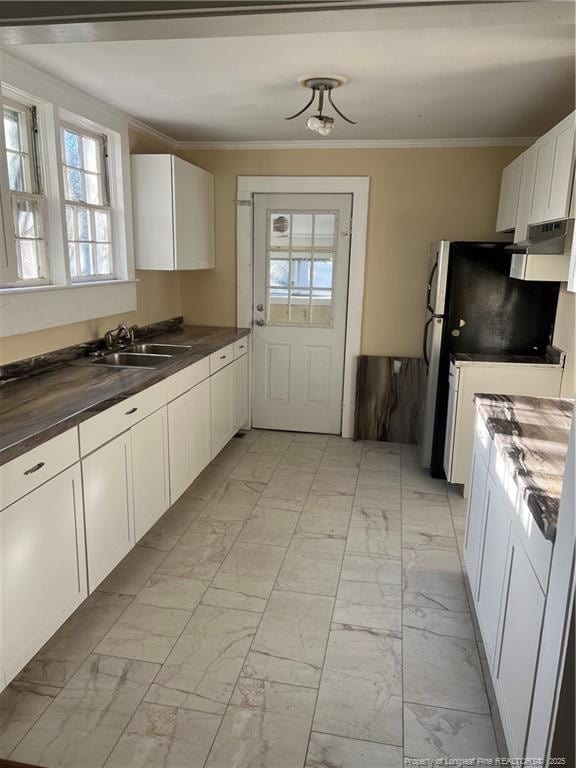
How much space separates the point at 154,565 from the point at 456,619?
145 centimetres

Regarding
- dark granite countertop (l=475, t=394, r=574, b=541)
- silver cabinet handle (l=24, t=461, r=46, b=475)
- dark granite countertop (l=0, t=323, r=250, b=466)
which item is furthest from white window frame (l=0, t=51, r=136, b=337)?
dark granite countertop (l=475, t=394, r=574, b=541)

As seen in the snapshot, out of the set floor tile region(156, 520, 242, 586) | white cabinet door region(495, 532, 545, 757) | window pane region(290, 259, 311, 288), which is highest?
window pane region(290, 259, 311, 288)

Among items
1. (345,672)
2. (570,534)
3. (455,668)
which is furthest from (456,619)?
(570,534)

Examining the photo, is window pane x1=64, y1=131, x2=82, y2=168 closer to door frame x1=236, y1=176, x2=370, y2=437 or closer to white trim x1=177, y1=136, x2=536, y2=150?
white trim x1=177, y1=136, x2=536, y2=150

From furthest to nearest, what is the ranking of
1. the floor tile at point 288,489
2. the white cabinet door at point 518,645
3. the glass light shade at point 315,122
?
the floor tile at point 288,489 < the glass light shade at point 315,122 < the white cabinet door at point 518,645

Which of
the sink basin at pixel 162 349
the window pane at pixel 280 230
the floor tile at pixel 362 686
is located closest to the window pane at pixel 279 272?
the window pane at pixel 280 230

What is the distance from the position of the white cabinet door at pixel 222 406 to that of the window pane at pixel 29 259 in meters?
1.28

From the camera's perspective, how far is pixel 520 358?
3.50 meters

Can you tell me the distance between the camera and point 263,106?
317 centimetres

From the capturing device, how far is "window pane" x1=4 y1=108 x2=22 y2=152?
8.40 ft

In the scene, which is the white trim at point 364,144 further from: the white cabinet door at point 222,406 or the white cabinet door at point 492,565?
the white cabinet door at point 492,565

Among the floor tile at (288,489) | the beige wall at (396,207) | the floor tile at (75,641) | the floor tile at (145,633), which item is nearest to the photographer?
the floor tile at (75,641)

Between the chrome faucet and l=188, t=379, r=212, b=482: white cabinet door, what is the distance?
23.2 inches

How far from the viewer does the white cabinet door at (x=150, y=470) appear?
8.54ft
